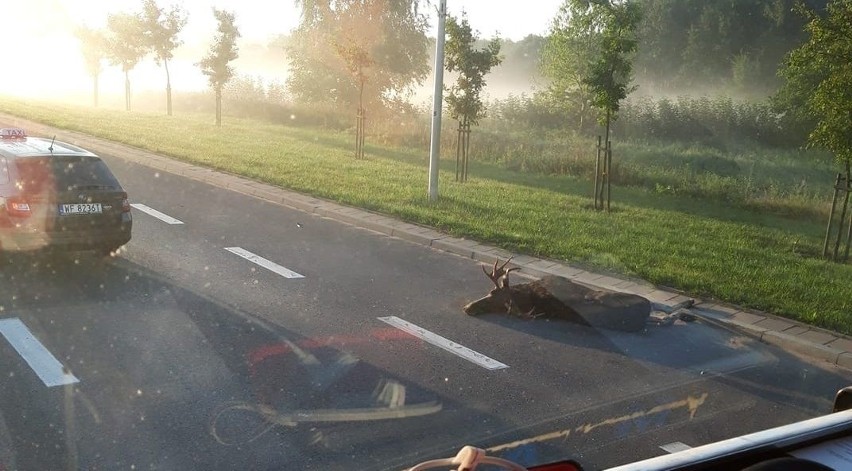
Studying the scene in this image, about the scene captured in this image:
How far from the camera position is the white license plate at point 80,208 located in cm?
982

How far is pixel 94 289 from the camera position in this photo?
942cm

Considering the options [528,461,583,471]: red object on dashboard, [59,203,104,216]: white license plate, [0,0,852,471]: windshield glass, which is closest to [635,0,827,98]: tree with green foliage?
[0,0,852,471]: windshield glass

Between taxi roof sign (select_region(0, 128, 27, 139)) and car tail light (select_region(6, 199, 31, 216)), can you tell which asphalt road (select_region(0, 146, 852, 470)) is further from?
taxi roof sign (select_region(0, 128, 27, 139))

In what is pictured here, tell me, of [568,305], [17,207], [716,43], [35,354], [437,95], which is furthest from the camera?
[716,43]

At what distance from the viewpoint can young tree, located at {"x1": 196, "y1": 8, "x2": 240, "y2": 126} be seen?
119ft

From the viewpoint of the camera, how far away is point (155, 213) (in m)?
14.5

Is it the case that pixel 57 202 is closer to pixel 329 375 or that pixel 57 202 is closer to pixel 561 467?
pixel 329 375

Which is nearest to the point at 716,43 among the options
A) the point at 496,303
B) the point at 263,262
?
the point at 263,262

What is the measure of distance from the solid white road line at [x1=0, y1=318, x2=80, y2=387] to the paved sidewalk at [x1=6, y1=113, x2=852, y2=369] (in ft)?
20.8

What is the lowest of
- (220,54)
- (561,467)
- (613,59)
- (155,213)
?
(155,213)

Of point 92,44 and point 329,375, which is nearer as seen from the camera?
point 329,375

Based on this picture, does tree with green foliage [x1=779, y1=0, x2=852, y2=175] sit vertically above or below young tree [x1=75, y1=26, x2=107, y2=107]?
below

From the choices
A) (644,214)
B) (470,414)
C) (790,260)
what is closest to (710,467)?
(470,414)

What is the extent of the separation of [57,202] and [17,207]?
45 cm
